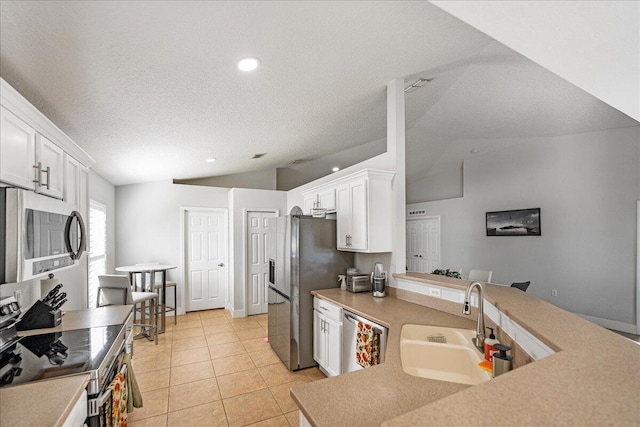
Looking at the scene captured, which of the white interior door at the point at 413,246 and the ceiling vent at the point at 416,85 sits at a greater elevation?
the ceiling vent at the point at 416,85

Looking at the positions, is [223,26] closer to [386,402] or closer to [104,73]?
[104,73]

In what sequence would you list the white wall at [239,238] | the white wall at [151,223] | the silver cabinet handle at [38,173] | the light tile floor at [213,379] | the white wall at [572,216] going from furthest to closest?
1. the white wall at [239,238]
2. the white wall at [151,223]
3. the white wall at [572,216]
4. the light tile floor at [213,379]
5. the silver cabinet handle at [38,173]

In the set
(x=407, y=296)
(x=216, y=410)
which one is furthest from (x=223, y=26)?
(x=216, y=410)

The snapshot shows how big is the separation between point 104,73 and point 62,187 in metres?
0.81

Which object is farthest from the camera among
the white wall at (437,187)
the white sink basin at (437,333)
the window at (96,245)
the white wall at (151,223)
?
the white wall at (437,187)

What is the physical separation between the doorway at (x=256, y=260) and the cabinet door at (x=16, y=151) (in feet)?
13.9

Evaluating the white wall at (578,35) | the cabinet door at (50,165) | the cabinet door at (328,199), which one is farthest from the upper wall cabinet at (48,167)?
the cabinet door at (328,199)

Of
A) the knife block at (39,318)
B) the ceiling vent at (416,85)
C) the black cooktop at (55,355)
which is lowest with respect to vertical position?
the black cooktop at (55,355)

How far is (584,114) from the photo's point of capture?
175 inches

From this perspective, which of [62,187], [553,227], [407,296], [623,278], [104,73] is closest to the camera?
[104,73]

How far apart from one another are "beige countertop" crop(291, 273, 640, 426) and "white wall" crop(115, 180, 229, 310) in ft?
16.2

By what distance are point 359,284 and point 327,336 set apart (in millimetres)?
631

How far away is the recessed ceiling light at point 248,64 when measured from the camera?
2127 mm

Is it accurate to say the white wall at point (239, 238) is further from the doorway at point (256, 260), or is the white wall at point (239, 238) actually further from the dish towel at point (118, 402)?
the dish towel at point (118, 402)
